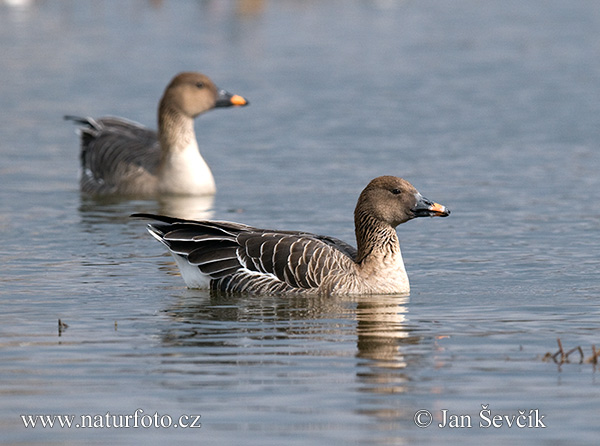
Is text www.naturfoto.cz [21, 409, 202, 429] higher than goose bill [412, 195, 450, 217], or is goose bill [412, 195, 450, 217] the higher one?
goose bill [412, 195, 450, 217]

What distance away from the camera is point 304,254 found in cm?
1177

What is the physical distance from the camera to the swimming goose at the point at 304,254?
11.8m

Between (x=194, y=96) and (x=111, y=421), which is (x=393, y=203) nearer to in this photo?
(x=111, y=421)

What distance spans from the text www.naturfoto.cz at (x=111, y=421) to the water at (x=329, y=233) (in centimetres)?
8

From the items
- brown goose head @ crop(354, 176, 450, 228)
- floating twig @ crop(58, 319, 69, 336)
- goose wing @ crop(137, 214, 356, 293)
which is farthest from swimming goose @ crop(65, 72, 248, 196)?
floating twig @ crop(58, 319, 69, 336)

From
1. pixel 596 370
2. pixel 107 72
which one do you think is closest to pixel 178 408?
pixel 596 370

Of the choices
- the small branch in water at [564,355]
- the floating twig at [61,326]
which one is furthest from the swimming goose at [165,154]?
the small branch in water at [564,355]

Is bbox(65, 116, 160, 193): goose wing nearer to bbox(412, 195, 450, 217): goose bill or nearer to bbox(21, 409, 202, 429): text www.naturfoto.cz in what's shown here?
bbox(412, 195, 450, 217): goose bill

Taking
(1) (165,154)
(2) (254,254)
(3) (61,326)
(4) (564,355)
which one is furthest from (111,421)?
(1) (165,154)

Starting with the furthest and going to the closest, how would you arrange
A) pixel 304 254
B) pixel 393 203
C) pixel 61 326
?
1. pixel 393 203
2. pixel 304 254
3. pixel 61 326

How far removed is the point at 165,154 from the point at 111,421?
1153 centimetres

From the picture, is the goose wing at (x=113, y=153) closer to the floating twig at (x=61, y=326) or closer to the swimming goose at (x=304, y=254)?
the swimming goose at (x=304, y=254)

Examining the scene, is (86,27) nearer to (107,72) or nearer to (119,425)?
(107,72)

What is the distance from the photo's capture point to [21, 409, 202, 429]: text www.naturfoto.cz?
305 inches
